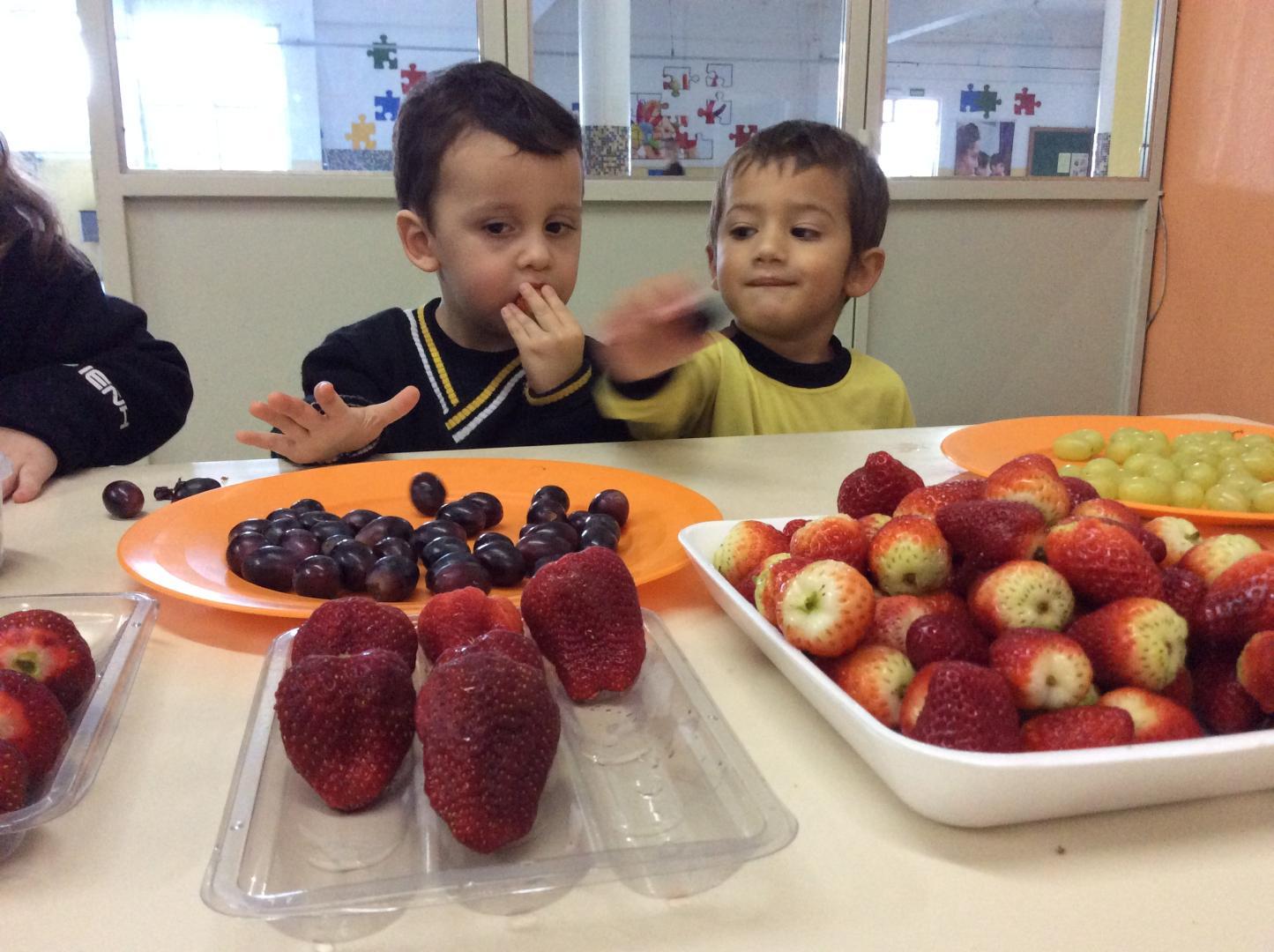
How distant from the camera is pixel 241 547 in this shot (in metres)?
0.66

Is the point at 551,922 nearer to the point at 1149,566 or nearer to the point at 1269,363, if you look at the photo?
the point at 1149,566

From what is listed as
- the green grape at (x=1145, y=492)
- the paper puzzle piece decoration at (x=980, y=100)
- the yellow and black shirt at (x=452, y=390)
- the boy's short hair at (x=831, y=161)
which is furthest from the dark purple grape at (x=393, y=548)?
the paper puzzle piece decoration at (x=980, y=100)

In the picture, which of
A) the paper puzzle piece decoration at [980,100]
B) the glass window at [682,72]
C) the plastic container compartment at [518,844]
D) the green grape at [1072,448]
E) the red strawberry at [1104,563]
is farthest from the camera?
the paper puzzle piece decoration at [980,100]

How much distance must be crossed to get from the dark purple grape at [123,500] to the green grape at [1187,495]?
0.88 meters

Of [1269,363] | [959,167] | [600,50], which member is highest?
[600,50]

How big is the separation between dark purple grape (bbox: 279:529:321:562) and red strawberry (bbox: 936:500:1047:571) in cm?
41

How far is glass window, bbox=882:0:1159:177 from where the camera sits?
2.86m

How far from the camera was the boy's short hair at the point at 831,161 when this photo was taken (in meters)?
1.37

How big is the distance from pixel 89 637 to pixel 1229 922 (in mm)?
550

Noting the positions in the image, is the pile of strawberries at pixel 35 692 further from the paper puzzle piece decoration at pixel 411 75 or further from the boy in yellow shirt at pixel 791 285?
the paper puzzle piece decoration at pixel 411 75

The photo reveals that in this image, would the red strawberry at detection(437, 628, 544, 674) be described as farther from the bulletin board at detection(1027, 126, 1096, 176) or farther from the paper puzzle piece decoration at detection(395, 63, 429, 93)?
the bulletin board at detection(1027, 126, 1096, 176)

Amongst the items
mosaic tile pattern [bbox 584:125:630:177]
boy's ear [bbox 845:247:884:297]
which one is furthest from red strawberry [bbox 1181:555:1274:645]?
mosaic tile pattern [bbox 584:125:630:177]

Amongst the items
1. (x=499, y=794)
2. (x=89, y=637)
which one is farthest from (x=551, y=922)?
(x=89, y=637)

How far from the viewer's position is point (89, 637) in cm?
54
